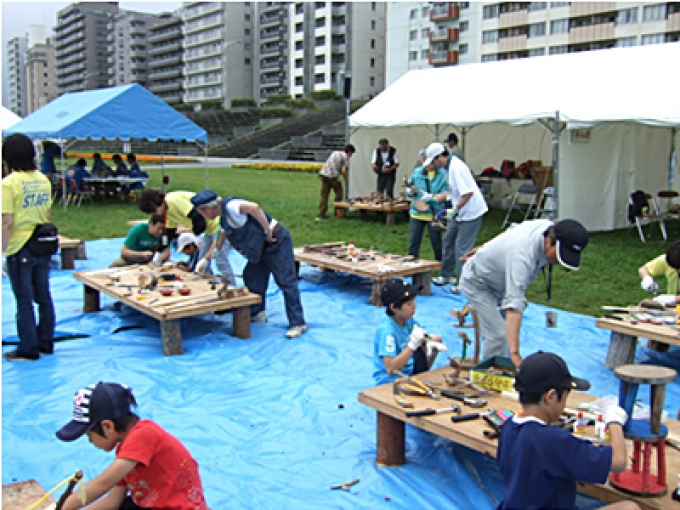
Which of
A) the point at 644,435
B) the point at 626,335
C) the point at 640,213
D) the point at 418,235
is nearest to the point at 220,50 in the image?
the point at 640,213

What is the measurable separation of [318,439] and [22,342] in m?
2.81

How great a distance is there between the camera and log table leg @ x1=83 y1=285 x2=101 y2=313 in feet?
22.7

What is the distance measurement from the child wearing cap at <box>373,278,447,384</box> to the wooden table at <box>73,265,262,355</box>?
2.22 metres

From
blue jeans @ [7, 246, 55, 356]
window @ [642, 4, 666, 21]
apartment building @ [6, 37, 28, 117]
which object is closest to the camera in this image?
blue jeans @ [7, 246, 55, 356]

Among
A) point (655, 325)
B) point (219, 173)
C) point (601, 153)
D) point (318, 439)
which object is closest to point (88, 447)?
point (318, 439)

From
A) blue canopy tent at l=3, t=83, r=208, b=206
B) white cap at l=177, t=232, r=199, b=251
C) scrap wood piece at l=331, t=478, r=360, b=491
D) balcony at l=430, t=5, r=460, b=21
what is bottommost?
scrap wood piece at l=331, t=478, r=360, b=491

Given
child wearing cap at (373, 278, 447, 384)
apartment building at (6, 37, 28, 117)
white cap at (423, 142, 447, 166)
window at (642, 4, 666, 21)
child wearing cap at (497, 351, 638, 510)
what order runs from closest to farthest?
1. child wearing cap at (497, 351, 638, 510)
2. child wearing cap at (373, 278, 447, 384)
3. white cap at (423, 142, 447, 166)
4. window at (642, 4, 666, 21)
5. apartment building at (6, 37, 28, 117)

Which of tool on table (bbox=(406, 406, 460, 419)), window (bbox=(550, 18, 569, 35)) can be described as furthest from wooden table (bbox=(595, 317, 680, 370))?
window (bbox=(550, 18, 569, 35))

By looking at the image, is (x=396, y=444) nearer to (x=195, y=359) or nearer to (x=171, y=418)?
(x=171, y=418)

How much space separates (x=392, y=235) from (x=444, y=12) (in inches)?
1775

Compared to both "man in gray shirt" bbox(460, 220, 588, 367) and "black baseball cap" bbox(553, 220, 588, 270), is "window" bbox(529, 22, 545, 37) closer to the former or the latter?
"man in gray shirt" bbox(460, 220, 588, 367)

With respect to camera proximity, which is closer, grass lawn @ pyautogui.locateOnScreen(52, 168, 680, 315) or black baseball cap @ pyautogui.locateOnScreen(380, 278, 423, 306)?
black baseball cap @ pyautogui.locateOnScreen(380, 278, 423, 306)

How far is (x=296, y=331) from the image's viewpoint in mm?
6191

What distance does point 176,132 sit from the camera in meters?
15.9
